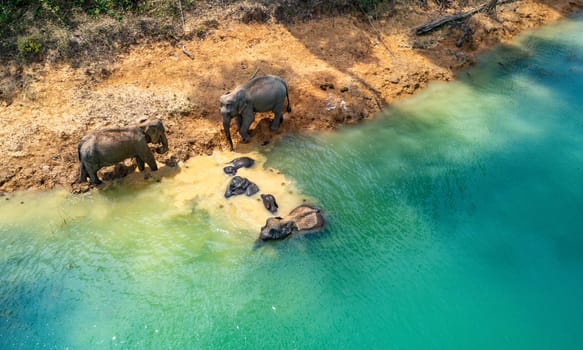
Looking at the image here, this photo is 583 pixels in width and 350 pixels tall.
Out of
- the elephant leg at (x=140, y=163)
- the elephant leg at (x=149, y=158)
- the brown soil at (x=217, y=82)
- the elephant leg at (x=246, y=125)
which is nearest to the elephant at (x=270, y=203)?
the brown soil at (x=217, y=82)

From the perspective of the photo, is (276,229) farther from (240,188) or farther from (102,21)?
(102,21)

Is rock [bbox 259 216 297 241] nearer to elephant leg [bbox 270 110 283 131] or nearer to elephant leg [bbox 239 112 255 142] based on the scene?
elephant leg [bbox 239 112 255 142]

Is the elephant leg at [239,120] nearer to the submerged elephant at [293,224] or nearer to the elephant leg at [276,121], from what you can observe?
the elephant leg at [276,121]

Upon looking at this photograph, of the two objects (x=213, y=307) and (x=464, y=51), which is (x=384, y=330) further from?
(x=464, y=51)

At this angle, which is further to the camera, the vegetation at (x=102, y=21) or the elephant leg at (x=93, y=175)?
the vegetation at (x=102, y=21)

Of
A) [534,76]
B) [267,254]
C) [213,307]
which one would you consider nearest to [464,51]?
[534,76]

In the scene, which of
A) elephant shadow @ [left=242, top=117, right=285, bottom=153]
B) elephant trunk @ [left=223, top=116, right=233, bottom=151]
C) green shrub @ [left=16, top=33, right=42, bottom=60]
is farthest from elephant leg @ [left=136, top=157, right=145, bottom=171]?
green shrub @ [left=16, top=33, right=42, bottom=60]
